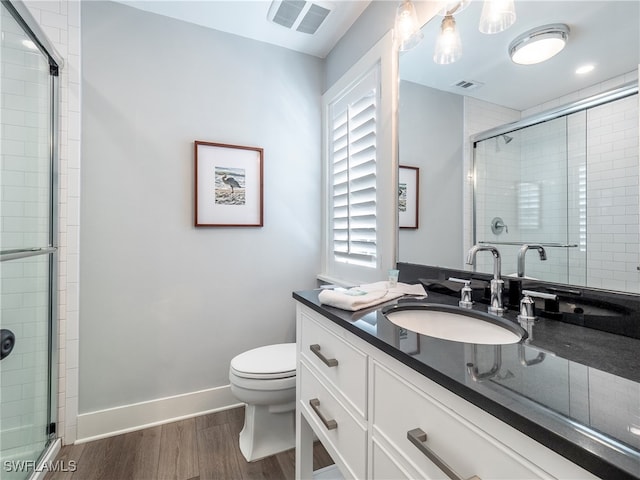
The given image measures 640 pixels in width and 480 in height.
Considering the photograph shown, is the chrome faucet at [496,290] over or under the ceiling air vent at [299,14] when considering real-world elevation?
under

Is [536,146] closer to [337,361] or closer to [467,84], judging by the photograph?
[467,84]

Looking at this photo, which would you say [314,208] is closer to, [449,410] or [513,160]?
[513,160]

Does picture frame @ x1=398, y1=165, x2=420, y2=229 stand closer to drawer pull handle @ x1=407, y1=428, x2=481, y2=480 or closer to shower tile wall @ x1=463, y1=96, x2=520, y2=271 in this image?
shower tile wall @ x1=463, y1=96, x2=520, y2=271

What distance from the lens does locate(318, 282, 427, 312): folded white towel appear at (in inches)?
41.1

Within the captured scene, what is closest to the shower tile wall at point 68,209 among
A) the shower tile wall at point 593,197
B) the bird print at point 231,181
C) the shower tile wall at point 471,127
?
the bird print at point 231,181

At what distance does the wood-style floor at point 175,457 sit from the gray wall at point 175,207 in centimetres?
21

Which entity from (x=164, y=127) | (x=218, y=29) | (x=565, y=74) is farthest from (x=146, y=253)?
(x=565, y=74)

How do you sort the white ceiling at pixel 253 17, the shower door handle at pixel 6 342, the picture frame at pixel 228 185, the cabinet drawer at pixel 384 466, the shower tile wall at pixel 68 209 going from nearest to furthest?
the cabinet drawer at pixel 384 466 < the shower door handle at pixel 6 342 < the shower tile wall at pixel 68 209 < the white ceiling at pixel 253 17 < the picture frame at pixel 228 185

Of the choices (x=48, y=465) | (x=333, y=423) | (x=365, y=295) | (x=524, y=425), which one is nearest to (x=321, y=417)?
(x=333, y=423)

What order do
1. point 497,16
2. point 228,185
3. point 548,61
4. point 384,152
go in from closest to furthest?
point 548,61 → point 497,16 → point 384,152 → point 228,185

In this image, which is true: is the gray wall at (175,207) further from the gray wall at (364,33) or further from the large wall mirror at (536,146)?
the large wall mirror at (536,146)

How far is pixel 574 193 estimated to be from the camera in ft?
2.94

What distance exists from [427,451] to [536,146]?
3.11ft

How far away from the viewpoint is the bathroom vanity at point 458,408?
0.42 m
